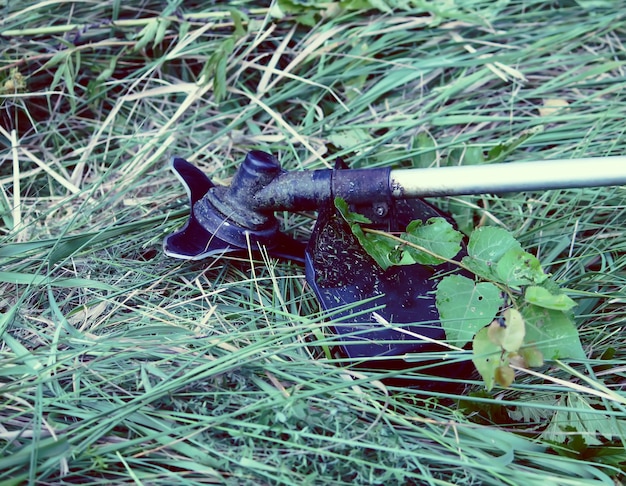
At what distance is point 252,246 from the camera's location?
1398 millimetres

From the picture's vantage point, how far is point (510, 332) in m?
1.05

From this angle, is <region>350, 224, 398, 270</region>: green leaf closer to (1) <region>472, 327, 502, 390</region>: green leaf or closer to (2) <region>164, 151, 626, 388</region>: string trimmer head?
(2) <region>164, 151, 626, 388</region>: string trimmer head

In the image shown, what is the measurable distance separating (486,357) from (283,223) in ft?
2.23

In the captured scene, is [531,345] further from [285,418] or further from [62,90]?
[62,90]

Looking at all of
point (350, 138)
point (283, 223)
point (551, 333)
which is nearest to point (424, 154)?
point (350, 138)

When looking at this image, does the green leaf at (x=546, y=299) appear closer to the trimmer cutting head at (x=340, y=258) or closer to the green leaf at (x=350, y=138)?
the trimmer cutting head at (x=340, y=258)

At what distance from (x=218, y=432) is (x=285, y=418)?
0.13 m

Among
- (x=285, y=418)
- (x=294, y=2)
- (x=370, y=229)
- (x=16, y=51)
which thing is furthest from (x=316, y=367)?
(x=16, y=51)

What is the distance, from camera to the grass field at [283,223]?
1.06 metres

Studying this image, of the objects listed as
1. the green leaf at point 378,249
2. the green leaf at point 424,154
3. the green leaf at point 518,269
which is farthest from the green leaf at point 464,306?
the green leaf at point 424,154

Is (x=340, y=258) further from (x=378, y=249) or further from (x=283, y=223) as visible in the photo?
(x=283, y=223)

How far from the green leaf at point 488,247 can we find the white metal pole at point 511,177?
0.34ft

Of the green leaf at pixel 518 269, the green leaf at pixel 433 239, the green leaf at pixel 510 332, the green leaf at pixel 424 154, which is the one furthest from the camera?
the green leaf at pixel 424 154

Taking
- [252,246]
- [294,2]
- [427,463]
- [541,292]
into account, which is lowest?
[427,463]
